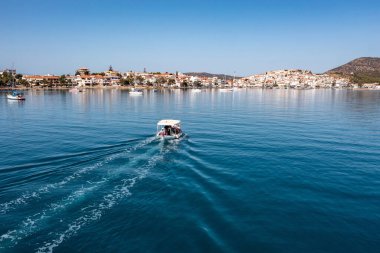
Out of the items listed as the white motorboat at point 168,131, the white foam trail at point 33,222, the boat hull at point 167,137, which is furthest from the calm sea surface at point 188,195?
the white motorboat at point 168,131

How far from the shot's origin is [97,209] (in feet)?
70.6

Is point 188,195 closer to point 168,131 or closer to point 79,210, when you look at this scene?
point 79,210

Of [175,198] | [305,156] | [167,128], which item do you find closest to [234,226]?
[175,198]

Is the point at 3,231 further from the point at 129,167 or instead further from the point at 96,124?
the point at 96,124

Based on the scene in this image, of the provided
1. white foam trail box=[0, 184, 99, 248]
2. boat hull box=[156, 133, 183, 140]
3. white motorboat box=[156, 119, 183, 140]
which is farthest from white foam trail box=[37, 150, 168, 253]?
white motorboat box=[156, 119, 183, 140]

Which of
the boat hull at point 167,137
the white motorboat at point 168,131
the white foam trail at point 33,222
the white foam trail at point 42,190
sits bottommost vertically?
the white foam trail at point 33,222

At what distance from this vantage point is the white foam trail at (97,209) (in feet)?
57.2

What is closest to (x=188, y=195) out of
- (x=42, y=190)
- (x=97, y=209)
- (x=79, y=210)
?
(x=97, y=209)

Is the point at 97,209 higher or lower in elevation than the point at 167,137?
lower

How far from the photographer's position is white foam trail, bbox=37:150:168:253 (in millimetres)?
17438

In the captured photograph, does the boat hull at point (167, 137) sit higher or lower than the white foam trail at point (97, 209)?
higher

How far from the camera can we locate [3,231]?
18.5 m

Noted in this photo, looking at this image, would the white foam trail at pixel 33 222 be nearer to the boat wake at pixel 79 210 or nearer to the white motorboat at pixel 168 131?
the boat wake at pixel 79 210

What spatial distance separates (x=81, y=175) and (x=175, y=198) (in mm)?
10177
